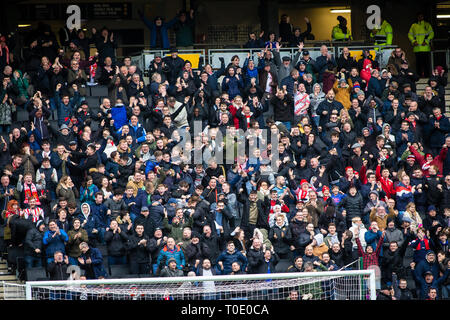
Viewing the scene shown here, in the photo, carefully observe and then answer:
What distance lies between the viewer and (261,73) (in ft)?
80.9

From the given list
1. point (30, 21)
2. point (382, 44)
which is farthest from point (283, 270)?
point (30, 21)

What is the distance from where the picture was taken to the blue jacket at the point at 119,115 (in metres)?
22.7

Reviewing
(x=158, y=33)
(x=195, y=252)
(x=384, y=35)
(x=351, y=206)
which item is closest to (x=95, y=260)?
(x=195, y=252)

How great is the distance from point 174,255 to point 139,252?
77cm

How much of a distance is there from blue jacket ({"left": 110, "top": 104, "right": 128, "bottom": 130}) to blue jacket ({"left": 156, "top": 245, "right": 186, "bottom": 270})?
3821mm

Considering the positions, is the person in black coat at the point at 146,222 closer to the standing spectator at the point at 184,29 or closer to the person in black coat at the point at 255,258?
the person in black coat at the point at 255,258

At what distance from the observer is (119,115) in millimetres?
22703

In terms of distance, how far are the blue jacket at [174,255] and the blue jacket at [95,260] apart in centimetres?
101

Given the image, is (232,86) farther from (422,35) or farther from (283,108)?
(422,35)

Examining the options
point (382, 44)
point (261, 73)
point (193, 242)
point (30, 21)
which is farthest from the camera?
point (30, 21)

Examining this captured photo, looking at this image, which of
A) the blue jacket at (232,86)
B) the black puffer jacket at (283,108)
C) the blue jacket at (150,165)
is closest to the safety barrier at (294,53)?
the blue jacket at (232,86)

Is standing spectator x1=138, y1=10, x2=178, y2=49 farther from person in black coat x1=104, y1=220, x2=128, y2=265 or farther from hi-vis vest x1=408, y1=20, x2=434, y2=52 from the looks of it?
person in black coat x1=104, y1=220, x2=128, y2=265

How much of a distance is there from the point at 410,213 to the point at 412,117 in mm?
2932
